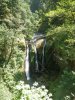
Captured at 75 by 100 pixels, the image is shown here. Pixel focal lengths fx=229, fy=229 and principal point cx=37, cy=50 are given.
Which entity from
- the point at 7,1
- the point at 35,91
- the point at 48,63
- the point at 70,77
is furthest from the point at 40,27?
the point at 35,91

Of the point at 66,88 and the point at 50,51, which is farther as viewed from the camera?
the point at 50,51

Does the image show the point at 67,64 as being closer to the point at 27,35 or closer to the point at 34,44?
the point at 34,44

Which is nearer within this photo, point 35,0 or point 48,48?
point 48,48

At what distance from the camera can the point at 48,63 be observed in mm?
25719

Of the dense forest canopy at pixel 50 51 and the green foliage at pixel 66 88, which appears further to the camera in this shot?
the green foliage at pixel 66 88

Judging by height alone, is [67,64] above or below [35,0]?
below

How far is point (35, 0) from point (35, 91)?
53.5 meters

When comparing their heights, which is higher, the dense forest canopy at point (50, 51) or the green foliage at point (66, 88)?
the dense forest canopy at point (50, 51)

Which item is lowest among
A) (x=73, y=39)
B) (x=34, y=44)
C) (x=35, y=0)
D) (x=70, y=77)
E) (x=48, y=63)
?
(x=70, y=77)

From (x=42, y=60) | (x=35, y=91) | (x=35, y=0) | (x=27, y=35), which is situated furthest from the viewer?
(x=35, y=0)

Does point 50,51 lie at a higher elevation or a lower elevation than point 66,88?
higher

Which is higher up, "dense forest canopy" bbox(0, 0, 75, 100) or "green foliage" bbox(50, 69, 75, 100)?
"dense forest canopy" bbox(0, 0, 75, 100)

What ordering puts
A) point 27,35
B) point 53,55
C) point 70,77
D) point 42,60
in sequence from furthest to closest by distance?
point 27,35
point 42,60
point 53,55
point 70,77

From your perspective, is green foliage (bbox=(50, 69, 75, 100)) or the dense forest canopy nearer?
the dense forest canopy
